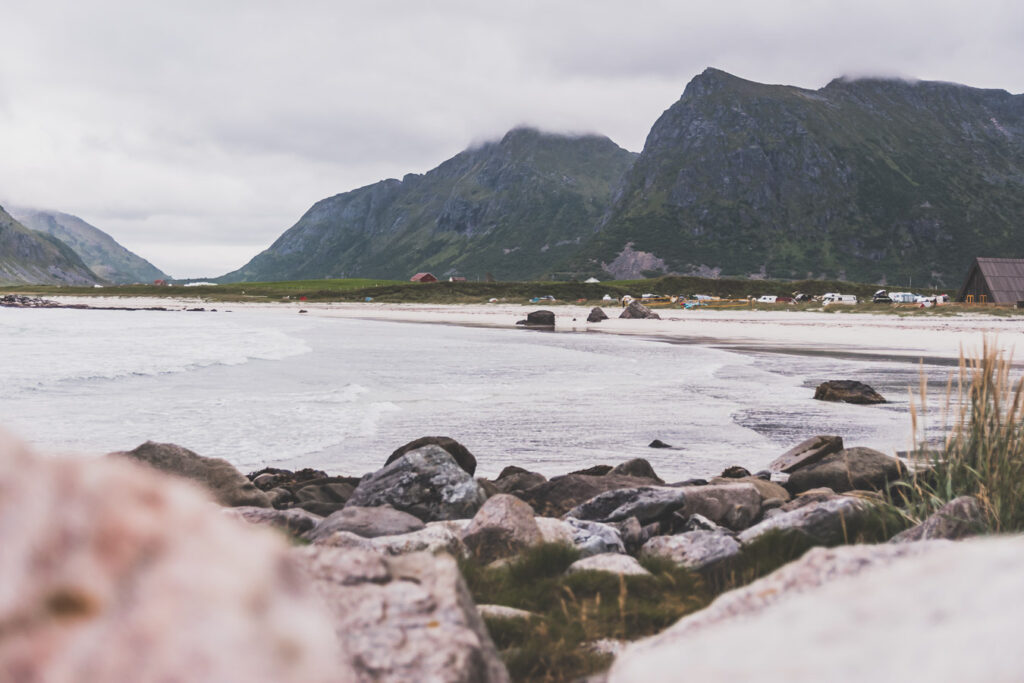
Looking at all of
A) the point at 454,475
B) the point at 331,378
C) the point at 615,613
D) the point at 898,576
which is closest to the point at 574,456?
the point at 454,475

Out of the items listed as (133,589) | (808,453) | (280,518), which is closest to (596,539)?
(280,518)

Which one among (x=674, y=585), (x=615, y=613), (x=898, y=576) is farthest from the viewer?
(x=674, y=585)

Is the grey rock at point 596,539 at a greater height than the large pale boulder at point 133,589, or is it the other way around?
the large pale boulder at point 133,589

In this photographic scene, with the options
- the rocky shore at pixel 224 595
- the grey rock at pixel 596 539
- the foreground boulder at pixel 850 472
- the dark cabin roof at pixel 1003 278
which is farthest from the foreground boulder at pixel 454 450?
the dark cabin roof at pixel 1003 278

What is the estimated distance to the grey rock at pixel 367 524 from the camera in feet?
23.7

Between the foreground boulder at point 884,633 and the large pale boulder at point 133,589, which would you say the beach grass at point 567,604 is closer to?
the foreground boulder at point 884,633

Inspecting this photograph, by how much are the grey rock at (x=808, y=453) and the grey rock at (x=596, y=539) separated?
18.3 ft

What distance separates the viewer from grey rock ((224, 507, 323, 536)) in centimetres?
718

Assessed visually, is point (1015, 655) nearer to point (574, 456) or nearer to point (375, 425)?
point (574, 456)

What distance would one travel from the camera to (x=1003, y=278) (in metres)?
76.6

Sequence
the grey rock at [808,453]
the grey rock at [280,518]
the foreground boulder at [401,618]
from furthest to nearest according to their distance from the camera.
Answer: the grey rock at [808,453] → the grey rock at [280,518] → the foreground boulder at [401,618]

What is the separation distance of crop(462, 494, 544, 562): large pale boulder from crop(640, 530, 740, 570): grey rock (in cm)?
106

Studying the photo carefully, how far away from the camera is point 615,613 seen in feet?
16.3

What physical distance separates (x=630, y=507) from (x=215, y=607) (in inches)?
267
